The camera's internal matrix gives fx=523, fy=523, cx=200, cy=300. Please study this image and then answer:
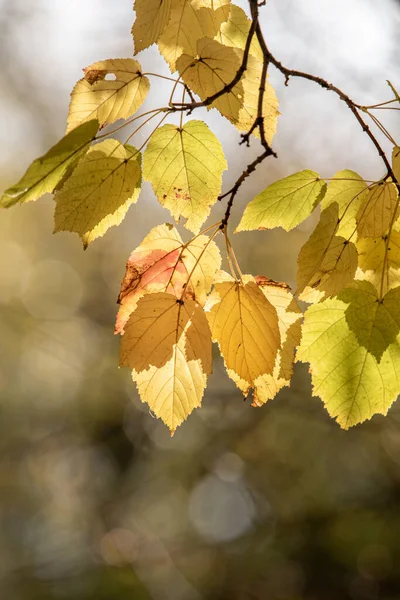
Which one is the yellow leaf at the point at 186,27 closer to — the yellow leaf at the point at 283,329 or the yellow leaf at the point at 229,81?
the yellow leaf at the point at 229,81

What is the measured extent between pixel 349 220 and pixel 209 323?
0.54ft

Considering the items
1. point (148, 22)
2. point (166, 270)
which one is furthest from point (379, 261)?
point (148, 22)

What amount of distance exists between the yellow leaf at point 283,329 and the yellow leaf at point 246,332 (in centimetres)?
3

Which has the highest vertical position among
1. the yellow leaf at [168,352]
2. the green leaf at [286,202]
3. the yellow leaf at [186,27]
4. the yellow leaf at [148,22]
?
the yellow leaf at [186,27]

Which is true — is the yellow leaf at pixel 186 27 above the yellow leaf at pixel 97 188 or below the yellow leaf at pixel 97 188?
above

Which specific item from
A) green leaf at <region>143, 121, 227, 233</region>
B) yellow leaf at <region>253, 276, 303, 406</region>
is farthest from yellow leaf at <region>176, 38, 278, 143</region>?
yellow leaf at <region>253, 276, 303, 406</region>

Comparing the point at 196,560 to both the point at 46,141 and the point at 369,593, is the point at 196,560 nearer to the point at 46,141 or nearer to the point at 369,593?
the point at 369,593

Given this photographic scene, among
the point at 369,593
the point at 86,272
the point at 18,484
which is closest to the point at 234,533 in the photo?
the point at 369,593

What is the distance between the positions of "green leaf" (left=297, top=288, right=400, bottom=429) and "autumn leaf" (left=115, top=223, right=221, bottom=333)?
0.10m

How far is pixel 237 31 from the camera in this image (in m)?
0.53

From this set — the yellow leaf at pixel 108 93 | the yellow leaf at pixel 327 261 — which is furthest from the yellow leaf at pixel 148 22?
the yellow leaf at pixel 327 261

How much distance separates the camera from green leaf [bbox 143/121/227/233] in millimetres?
467

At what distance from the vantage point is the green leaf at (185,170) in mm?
467

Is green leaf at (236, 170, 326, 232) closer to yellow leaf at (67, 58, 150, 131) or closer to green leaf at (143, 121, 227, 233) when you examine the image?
green leaf at (143, 121, 227, 233)
